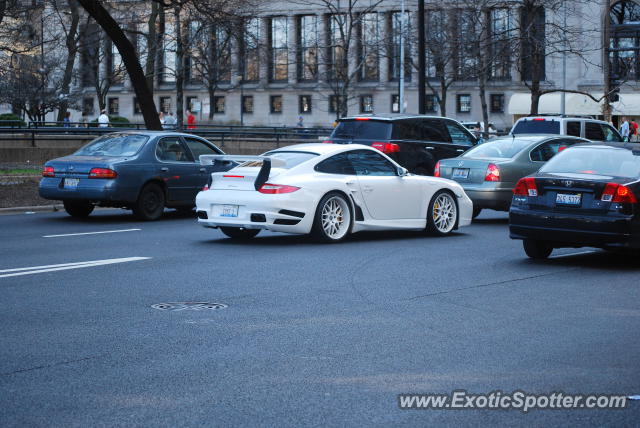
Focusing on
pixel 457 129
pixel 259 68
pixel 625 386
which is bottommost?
pixel 625 386

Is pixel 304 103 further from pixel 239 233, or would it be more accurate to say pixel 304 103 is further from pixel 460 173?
pixel 239 233

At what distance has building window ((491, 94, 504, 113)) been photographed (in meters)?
87.4

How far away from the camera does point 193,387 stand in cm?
645

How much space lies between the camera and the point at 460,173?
19641 mm

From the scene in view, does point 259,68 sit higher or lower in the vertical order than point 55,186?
higher

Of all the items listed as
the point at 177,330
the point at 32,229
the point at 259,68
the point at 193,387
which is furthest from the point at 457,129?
the point at 259,68

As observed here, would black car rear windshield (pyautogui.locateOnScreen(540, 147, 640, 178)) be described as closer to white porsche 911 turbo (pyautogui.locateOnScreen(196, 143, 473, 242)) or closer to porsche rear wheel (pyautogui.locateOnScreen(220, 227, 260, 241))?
white porsche 911 turbo (pyautogui.locateOnScreen(196, 143, 473, 242))

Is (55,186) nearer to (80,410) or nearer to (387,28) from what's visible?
(80,410)

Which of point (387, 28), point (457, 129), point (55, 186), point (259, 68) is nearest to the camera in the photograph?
point (55, 186)

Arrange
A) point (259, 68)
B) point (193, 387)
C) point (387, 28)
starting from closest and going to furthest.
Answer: point (193, 387) < point (387, 28) < point (259, 68)

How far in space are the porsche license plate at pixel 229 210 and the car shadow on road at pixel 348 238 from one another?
452mm

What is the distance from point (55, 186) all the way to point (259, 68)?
7459 cm

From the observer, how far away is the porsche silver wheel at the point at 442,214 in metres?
16.5

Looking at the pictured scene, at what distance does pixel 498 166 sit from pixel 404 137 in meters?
4.21
